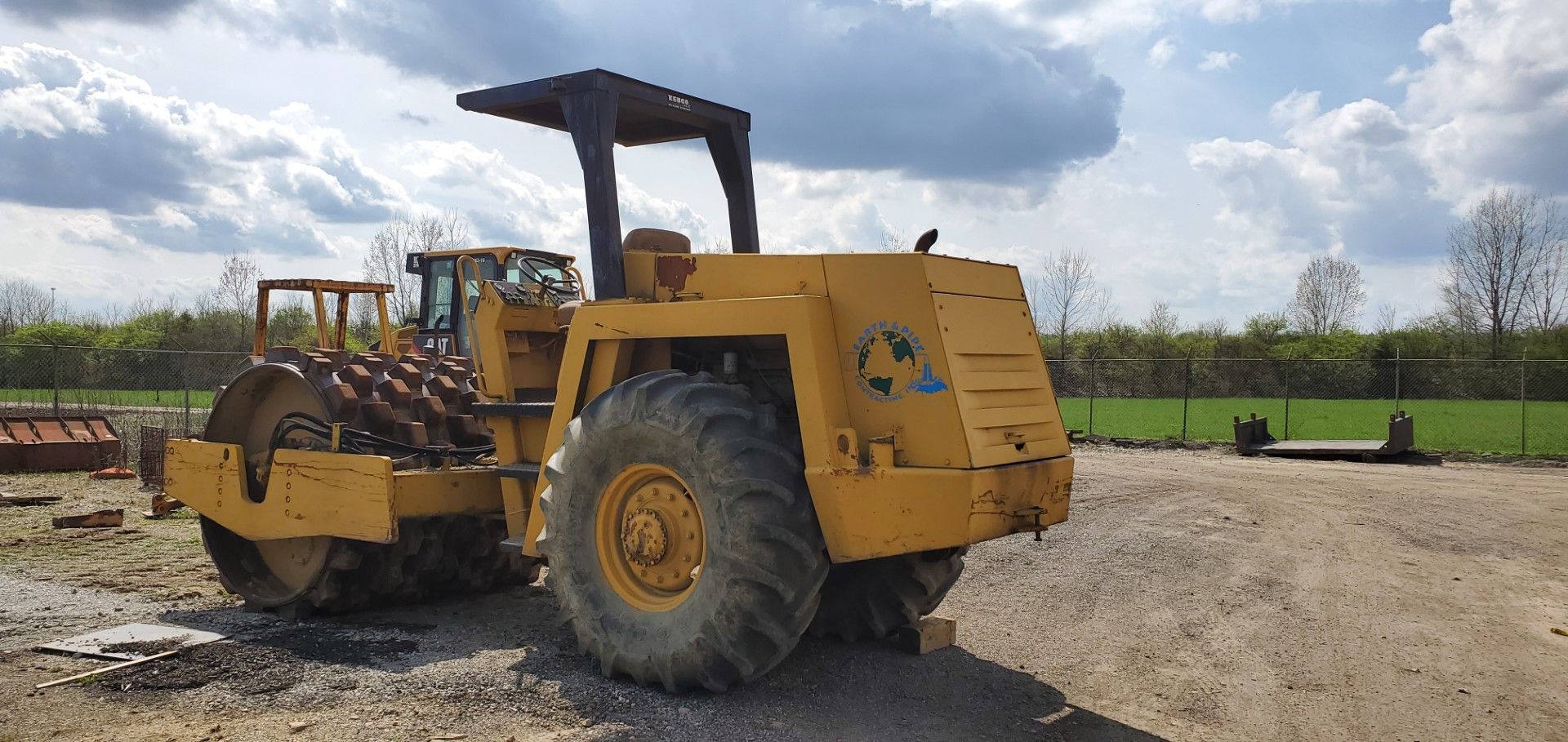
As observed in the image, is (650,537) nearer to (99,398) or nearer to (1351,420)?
(99,398)

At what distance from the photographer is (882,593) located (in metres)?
5.91

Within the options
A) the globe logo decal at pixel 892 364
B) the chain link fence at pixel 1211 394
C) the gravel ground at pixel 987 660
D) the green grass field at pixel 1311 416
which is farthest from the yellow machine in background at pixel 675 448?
the green grass field at pixel 1311 416

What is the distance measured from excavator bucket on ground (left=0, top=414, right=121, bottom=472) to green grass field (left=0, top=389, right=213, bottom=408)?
4600mm

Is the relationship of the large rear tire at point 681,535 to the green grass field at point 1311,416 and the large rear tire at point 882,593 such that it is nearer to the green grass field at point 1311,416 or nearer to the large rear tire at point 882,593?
the large rear tire at point 882,593

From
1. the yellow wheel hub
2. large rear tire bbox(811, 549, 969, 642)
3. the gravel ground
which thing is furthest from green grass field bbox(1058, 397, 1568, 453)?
the yellow wheel hub

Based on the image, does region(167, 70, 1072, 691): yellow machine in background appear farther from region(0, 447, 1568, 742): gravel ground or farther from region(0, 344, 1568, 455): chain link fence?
region(0, 344, 1568, 455): chain link fence

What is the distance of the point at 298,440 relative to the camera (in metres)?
7.20

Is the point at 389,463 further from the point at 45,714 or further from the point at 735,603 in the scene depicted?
the point at 735,603

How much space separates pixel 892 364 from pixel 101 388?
77.3 feet

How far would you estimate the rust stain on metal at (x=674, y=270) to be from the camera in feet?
18.6

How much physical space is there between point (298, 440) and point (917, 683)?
4242 mm

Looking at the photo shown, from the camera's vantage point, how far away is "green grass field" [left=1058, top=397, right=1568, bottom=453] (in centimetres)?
2414

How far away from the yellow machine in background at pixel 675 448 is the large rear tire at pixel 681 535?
0.01 m

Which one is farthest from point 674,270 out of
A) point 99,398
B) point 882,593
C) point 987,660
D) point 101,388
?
point 101,388
